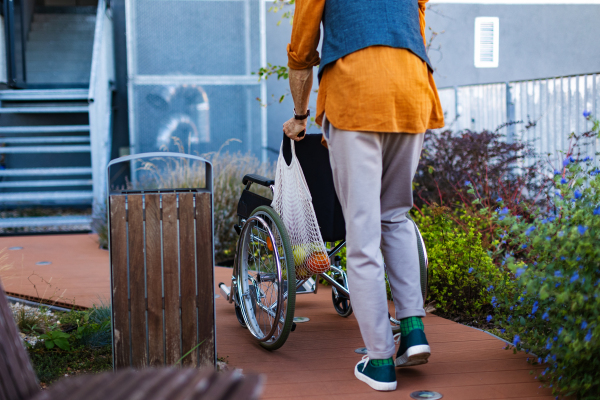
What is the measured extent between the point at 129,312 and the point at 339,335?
106 centimetres

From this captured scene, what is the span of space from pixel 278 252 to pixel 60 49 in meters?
7.06

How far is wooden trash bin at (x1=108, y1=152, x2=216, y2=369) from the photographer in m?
1.87

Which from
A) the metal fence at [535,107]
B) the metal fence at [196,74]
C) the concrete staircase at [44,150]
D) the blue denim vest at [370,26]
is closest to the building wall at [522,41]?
the metal fence at [535,107]

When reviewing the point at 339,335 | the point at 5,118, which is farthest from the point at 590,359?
the point at 5,118

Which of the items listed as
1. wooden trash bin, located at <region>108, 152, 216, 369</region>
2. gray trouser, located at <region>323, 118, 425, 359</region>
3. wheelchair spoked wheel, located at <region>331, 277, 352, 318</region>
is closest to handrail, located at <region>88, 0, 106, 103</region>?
wheelchair spoked wheel, located at <region>331, 277, 352, 318</region>

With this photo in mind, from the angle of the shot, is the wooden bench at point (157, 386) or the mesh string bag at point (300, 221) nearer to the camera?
the wooden bench at point (157, 386)

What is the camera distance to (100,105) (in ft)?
20.8

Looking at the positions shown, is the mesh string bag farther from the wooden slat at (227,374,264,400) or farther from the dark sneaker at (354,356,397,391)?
the wooden slat at (227,374,264,400)

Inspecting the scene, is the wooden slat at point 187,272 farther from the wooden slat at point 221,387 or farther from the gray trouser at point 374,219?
the wooden slat at point 221,387

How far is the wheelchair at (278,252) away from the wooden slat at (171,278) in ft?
1.28

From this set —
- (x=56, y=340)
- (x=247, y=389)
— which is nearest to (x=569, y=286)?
(x=247, y=389)

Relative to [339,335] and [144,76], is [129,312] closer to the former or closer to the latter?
[339,335]

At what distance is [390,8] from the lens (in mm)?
1792

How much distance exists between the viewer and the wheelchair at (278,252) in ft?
6.92
